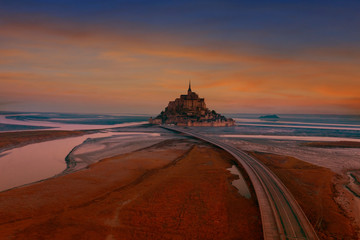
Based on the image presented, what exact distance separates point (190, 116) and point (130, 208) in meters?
143

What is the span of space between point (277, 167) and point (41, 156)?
1771 inches

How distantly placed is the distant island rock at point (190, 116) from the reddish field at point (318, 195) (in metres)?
109

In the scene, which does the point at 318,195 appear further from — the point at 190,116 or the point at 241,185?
the point at 190,116

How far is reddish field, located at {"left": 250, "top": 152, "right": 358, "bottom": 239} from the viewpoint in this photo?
59.0 feet

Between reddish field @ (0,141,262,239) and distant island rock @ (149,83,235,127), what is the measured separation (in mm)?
119232

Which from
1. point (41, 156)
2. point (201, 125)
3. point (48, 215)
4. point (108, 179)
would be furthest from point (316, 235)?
point (201, 125)

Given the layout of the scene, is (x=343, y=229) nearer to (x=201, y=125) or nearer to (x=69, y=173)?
(x=69, y=173)

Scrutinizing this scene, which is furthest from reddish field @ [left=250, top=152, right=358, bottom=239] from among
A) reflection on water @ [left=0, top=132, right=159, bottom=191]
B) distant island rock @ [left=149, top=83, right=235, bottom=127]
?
distant island rock @ [left=149, top=83, right=235, bottom=127]

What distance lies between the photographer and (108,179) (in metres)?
29.5

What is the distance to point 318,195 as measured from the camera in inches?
995

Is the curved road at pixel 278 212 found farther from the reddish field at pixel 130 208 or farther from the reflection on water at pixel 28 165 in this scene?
the reflection on water at pixel 28 165

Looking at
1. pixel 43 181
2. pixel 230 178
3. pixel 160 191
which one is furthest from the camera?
pixel 230 178

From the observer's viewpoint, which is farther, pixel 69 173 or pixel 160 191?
pixel 69 173

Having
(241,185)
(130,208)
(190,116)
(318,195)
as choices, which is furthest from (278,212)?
(190,116)
